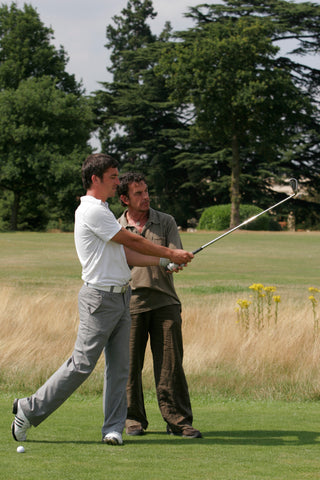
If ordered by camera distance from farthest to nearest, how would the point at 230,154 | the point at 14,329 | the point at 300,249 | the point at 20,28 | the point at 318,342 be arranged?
1. the point at 230,154
2. the point at 20,28
3. the point at 300,249
4. the point at 14,329
5. the point at 318,342

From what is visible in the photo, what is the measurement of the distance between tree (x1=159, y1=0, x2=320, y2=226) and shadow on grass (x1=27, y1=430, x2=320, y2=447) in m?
39.3

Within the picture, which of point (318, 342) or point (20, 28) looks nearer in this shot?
point (318, 342)

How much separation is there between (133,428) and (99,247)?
4.43ft

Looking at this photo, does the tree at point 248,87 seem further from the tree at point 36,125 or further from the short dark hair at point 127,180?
the short dark hair at point 127,180

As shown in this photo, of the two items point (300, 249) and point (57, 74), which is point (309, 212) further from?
point (300, 249)

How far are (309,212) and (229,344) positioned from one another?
1872 inches

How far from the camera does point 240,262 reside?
74.5 ft

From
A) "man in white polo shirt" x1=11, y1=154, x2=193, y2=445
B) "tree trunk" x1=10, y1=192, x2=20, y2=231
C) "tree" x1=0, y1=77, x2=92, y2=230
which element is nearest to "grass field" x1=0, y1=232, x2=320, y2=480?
"man in white polo shirt" x1=11, y1=154, x2=193, y2=445

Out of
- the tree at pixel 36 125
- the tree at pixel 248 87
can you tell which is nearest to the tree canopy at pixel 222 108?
the tree at pixel 248 87

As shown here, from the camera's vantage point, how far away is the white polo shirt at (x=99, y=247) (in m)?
4.75

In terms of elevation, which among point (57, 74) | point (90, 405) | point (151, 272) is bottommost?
point (90, 405)

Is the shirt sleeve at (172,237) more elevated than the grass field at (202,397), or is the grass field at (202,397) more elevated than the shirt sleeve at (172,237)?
the shirt sleeve at (172,237)

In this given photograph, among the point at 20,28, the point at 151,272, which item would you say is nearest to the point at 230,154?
the point at 20,28

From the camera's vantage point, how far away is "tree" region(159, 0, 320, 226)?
147ft
